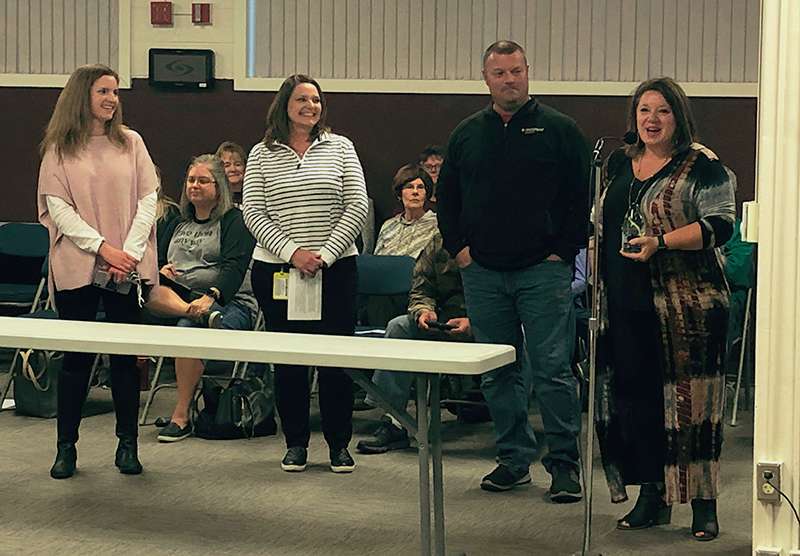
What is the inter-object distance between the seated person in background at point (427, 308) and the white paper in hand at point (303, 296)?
70 centimetres

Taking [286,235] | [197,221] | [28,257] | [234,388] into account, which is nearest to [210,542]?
[286,235]

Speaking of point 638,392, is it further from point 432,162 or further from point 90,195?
point 432,162

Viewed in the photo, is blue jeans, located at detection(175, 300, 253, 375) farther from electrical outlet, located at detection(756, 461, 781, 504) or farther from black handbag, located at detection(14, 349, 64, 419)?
electrical outlet, located at detection(756, 461, 781, 504)

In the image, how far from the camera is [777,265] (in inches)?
143

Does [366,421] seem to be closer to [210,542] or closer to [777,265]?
[210,542]

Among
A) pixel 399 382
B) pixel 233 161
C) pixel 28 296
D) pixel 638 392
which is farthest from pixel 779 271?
pixel 28 296

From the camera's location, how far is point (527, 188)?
4.63m

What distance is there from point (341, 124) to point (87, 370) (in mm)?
3475

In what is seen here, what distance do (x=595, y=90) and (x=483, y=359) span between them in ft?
14.5

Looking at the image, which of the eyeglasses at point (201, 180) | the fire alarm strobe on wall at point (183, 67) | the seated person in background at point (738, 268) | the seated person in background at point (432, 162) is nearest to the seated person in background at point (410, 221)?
the seated person in background at point (432, 162)

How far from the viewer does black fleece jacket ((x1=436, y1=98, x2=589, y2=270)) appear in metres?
4.63

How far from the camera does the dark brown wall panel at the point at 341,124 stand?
7.66 m

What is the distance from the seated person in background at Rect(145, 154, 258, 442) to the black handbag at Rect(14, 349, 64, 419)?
0.56 m

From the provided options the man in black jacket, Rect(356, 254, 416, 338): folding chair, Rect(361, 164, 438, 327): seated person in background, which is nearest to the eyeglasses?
Rect(356, 254, 416, 338): folding chair
